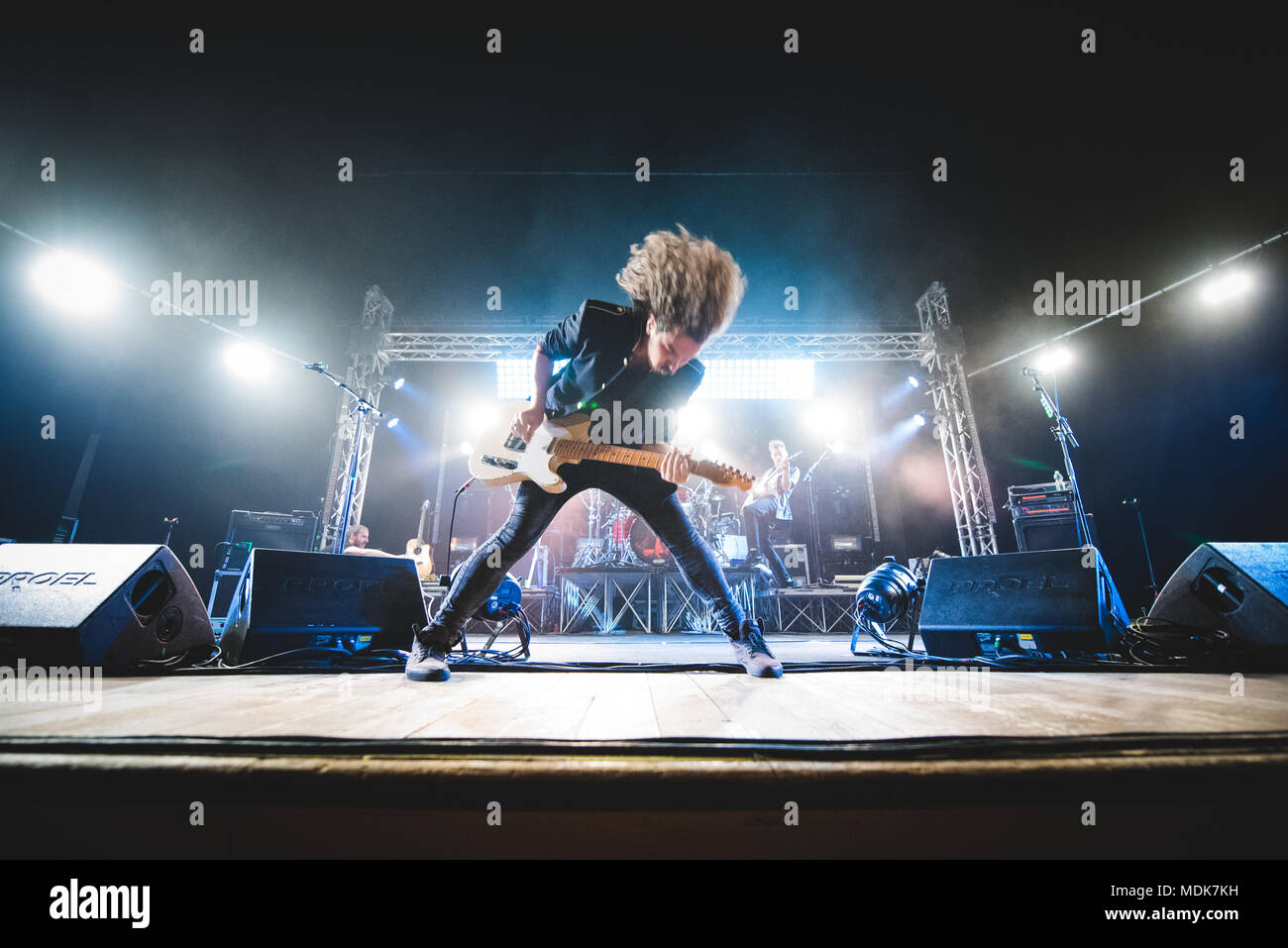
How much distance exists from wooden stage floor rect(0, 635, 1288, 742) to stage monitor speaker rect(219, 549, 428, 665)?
0.37m

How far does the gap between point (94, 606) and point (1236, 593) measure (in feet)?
15.5

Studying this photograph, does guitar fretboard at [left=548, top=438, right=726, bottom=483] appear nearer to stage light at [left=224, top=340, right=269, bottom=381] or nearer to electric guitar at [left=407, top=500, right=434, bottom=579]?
electric guitar at [left=407, top=500, right=434, bottom=579]

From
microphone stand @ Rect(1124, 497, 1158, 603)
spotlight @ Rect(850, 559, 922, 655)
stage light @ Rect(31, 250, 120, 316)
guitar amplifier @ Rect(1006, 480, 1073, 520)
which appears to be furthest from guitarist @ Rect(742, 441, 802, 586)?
stage light @ Rect(31, 250, 120, 316)

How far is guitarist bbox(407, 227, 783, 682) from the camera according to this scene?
197cm

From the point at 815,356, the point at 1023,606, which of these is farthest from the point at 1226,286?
the point at 1023,606

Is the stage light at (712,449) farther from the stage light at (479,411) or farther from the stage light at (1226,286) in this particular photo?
the stage light at (1226,286)

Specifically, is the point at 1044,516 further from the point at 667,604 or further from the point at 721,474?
the point at 721,474

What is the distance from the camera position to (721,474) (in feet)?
7.09

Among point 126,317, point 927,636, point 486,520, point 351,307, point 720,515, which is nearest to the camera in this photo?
point 927,636

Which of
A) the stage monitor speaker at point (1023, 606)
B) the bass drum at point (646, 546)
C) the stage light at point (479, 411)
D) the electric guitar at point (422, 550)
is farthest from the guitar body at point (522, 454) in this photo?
the stage light at point (479, 411)

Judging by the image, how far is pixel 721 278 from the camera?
6.61ft
